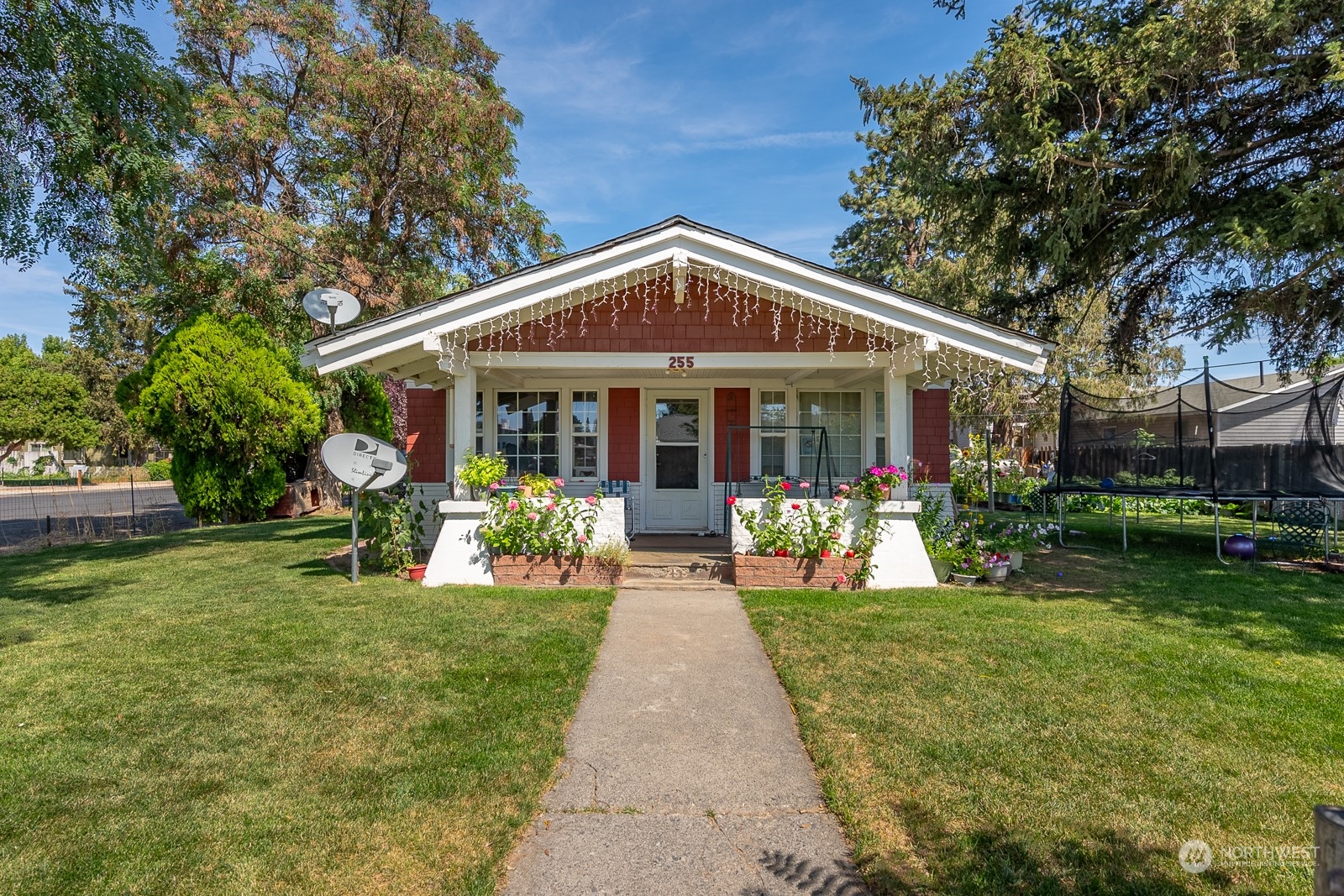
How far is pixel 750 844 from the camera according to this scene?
258 cm

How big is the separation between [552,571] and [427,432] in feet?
13.5

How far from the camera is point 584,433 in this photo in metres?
9.99

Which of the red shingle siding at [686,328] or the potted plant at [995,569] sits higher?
the red shingle siding at [686,328]

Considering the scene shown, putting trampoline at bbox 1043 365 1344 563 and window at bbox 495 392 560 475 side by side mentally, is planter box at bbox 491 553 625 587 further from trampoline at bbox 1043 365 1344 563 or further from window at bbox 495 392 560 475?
trampoline at bbox 1043 365 1344 563

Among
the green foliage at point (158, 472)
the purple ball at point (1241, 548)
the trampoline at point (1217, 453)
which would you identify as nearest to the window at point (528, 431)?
the trampoline at point (1217, 453)

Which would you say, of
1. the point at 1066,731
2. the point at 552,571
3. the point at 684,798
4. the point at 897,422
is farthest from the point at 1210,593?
the point at 552,571

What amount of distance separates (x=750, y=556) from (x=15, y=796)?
18.8 feet

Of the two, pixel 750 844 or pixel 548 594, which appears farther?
pixel 548 594

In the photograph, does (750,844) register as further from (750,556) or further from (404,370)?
(404,370)

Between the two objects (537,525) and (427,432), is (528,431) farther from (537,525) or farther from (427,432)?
(537,525)

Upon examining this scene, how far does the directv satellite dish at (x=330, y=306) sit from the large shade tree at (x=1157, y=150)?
23.3ft

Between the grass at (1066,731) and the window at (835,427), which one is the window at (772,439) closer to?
the window at (835,427)

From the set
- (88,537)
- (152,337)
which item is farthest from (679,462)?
(152,337)

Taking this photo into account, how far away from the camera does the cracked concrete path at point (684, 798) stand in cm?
237
